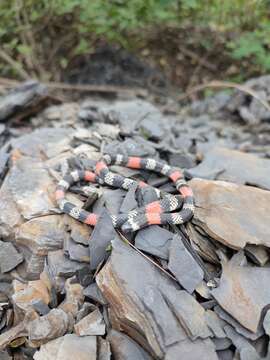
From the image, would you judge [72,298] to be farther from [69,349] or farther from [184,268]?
[184,268]

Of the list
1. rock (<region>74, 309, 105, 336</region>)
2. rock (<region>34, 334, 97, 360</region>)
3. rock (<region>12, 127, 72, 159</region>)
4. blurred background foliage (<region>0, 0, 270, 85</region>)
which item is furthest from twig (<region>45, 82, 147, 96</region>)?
rock (<region>34, 334, 97, 360</region>)

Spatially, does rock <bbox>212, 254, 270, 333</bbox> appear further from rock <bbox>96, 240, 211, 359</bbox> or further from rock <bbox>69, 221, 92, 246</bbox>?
rock <bbox>69, 221, 92, 246</bbox>

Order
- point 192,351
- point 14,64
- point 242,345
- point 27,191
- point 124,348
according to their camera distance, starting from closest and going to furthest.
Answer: point 192,351 → point 242,345 → point 124,348 → point 27,191 → point 14,64

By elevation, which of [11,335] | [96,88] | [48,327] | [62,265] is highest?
[96,88]

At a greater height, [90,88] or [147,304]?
[90,88]

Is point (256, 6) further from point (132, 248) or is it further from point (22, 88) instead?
point (132, 248)

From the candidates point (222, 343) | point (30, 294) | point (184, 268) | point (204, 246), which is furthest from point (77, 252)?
point (222, 343)
